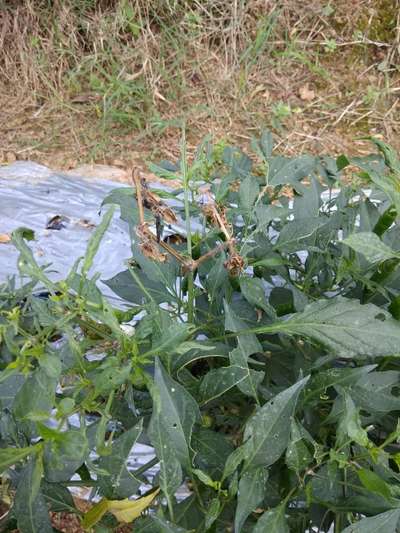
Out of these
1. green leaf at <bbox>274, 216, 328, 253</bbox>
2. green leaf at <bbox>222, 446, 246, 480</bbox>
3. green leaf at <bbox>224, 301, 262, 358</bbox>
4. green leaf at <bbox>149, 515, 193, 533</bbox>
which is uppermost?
green leaf at <bbox>274, 216, 328, 253</bbox>

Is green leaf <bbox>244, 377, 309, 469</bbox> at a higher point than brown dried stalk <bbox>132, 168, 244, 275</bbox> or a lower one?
lower

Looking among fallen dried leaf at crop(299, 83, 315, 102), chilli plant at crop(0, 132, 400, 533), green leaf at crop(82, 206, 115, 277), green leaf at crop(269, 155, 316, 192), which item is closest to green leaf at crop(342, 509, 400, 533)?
chilli plant at crop(0, 132, 400, 533)

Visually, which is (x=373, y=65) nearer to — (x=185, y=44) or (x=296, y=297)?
(x=185, y=44)

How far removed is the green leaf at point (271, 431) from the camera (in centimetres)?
61

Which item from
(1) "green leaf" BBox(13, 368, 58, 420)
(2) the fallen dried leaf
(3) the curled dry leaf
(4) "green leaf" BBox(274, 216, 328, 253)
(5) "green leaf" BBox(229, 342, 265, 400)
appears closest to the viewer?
(1) "green leaf" BBox(13, 368, 58, 420)

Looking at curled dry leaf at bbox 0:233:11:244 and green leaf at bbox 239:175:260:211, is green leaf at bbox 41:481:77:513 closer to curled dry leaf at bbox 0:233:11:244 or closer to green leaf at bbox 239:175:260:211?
green leaf at bbox 239:175:260:211

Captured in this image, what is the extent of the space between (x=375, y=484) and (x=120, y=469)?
244 mm

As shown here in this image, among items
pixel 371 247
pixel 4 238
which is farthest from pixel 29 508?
pixel 4 238

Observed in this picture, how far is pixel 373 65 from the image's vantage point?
10.8 ft

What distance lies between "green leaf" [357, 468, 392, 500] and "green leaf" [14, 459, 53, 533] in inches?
12.6

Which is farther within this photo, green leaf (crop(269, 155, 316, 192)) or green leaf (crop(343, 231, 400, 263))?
green leaf (crop(269, 155, 316, 192))

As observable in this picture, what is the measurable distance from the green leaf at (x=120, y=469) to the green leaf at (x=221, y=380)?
3.6 inches

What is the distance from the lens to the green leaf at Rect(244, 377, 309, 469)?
2.02 ft

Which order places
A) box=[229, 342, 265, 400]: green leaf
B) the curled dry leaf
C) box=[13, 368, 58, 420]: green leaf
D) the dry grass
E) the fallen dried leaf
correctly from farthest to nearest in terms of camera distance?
the fallen dried leaf < the dry grass < the curled dry leaf < box=[229, 342, 265, 400]: green leaf < box=[13, 368, 58, 420]: green leaf
